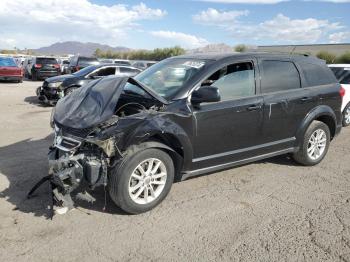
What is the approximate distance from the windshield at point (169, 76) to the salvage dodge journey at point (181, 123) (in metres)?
0.02

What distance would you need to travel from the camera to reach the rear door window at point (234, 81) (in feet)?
16.9

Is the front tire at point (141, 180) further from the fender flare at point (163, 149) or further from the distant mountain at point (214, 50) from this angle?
the distant mountain at point (214, 50)

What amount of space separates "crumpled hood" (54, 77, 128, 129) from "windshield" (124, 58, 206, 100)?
1.25ft

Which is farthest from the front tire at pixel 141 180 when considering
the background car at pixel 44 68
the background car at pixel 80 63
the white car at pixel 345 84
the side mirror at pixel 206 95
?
the background car at pixel 44 68

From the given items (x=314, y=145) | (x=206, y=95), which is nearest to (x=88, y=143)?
(x=206, y=95)

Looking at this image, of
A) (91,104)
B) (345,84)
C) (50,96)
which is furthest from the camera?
(50,96)

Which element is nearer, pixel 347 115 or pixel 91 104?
pixel 91 104

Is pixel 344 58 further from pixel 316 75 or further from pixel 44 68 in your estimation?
pixel 316 75

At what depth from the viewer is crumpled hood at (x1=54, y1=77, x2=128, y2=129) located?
4.36 metres

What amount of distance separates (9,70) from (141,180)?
66.8ft

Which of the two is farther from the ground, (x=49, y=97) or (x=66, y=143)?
(x=66, y=143)

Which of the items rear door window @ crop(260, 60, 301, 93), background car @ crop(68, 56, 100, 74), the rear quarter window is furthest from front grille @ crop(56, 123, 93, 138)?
background car @ crop(68, 56, 100, 74)

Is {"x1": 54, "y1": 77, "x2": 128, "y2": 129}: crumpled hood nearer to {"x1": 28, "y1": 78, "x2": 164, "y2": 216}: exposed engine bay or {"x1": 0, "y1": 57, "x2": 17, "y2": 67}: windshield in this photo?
{"x1": 28, "y1": 78, "x2": 164, "y2": 216}: exposed engine bay

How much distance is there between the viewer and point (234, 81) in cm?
530
